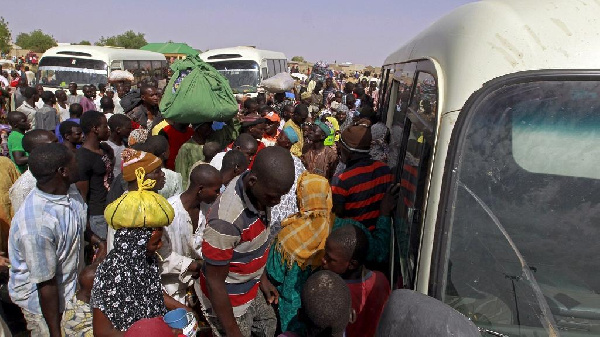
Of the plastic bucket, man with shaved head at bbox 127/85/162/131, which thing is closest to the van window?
the plastic bucket

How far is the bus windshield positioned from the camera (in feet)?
47.1

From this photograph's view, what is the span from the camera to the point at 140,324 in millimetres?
1938

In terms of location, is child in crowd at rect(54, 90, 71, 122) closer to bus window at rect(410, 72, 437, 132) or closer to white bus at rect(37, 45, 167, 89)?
white bus at rect(37, 45, 167, 89)

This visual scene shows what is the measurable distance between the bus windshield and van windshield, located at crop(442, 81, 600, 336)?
1470cm

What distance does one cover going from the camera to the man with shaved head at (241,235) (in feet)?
7.45

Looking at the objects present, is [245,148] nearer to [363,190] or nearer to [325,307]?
[363,190]

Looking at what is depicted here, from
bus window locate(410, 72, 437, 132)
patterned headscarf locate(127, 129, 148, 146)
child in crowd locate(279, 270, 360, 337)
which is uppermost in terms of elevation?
bus window locate(410, 72, 437, 132)

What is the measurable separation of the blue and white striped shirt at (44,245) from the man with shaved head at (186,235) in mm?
611

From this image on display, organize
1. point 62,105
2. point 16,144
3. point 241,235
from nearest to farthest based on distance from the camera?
point 241,235
point 16,144
point 62,105

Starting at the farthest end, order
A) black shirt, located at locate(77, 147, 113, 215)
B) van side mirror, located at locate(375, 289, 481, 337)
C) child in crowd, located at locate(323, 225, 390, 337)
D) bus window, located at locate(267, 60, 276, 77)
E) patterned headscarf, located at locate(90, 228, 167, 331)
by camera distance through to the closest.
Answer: bus window, located at locate(267, 60, 276, 77), black shirt, located at locate(77, 147, 113, 215), child in crowd, located at locate(323, 225, 390, 337), patterned headscarf, located at locate(90, 228, 167, 331), van side mirror, located at locate(375, 289, 481, 337)

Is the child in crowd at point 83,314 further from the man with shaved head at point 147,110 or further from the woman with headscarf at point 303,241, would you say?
the man with shaved head at point 147,110

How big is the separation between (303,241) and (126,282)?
1208 millimetres

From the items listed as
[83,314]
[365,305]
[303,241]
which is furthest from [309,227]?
[83,314]

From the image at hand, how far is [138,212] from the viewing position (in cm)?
227
